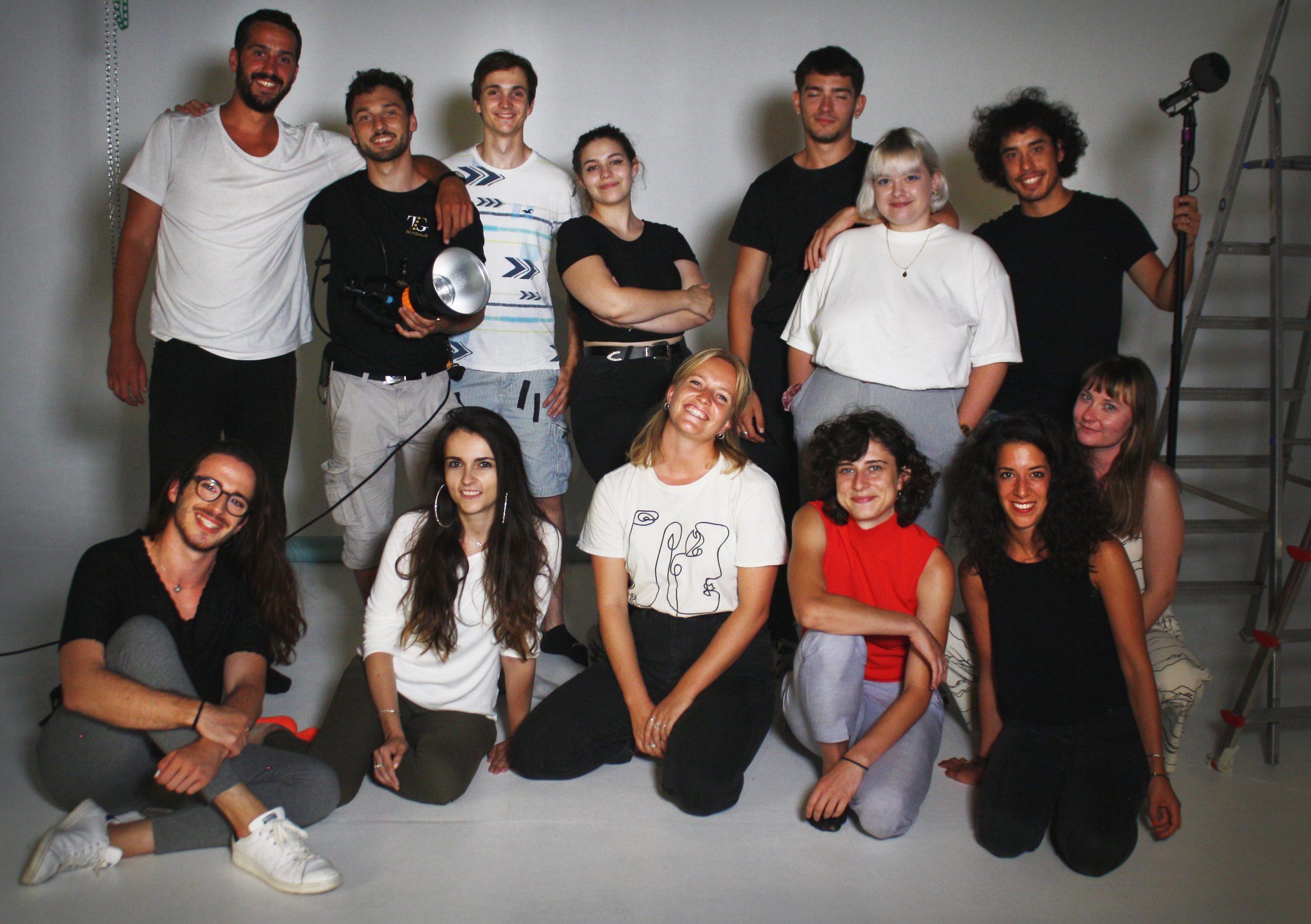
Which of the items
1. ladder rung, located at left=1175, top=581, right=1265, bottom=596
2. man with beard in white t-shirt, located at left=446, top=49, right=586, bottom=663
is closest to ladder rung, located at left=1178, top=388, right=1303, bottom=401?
ladder rung, located at left=1175, top=581, right=1265, bottom=596

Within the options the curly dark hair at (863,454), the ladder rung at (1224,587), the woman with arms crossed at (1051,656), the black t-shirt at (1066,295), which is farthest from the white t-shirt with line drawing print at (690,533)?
the ladder rung at (1224,587)

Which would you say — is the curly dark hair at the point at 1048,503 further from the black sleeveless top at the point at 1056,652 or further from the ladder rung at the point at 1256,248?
the ladder rung at the point at 1256,248

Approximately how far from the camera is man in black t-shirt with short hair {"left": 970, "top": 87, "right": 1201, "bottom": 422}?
2881mm

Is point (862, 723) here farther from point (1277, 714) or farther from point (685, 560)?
point (1277, 714)

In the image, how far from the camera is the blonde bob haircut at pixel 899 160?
8.86 feet

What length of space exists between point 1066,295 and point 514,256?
5.04ft

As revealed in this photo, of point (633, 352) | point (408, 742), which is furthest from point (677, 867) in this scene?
point (633, 352)

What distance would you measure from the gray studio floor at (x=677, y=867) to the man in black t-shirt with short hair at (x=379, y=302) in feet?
3.19

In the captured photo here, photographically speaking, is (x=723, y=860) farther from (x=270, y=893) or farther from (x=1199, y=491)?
(x=1199, y=491)

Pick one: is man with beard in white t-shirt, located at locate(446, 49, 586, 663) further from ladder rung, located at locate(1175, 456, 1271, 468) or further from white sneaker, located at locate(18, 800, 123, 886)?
ladder rung, located at locate(1175, 456, 1271, 468)

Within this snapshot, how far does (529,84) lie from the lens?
120 inches

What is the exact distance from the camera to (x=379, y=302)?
2891mm

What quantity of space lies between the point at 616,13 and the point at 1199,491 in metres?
2.75

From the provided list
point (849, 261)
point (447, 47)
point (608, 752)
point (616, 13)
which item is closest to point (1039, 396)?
point (849, 261)
